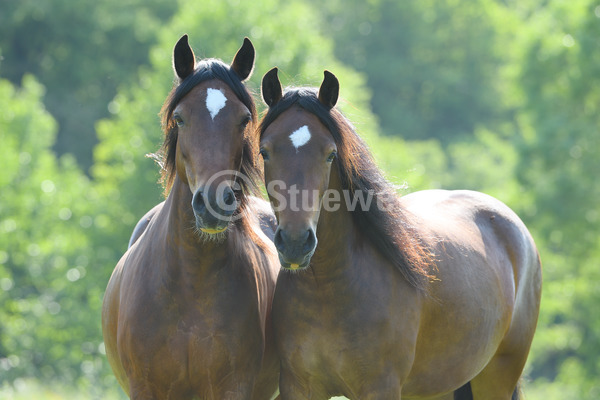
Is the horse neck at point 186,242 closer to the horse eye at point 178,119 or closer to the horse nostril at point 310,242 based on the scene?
the horse eye at point 178,119

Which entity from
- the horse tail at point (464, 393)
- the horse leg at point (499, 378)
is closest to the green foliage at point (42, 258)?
the horse tail at point (464, 393)

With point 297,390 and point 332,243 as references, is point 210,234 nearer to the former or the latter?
point 332,243

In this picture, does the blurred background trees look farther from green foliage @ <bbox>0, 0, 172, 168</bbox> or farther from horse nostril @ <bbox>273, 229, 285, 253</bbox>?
horse nostril @ <bbox>273, 229, 285, 253</bbox>

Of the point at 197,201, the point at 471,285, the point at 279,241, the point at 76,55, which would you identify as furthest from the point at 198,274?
the point at 76,55

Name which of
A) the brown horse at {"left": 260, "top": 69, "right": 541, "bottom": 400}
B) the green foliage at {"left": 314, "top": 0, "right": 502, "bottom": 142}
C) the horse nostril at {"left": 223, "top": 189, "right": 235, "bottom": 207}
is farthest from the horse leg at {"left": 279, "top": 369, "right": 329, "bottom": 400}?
the green foliage at {"left": 314, "top": 0, "right": 502, "bottom": 142}

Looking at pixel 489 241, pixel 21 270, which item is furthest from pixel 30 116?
pixel 489 241

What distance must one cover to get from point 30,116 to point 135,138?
25.1 ft

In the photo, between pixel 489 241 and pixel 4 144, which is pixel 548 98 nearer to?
pixel 4 144

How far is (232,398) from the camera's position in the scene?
15.7ft

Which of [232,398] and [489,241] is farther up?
[489,241]

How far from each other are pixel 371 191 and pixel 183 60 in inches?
56.0

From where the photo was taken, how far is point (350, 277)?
4797 mm

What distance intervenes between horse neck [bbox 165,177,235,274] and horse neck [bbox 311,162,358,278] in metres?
0.62

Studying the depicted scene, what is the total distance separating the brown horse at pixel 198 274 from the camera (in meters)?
4.66
